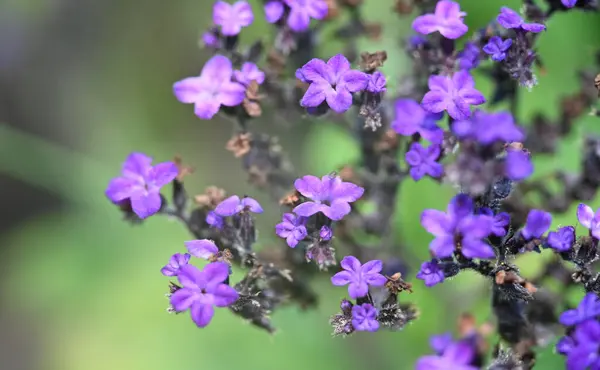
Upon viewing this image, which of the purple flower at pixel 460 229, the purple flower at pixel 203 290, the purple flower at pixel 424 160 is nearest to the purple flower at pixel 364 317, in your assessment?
the purple flower at pixel 460 229

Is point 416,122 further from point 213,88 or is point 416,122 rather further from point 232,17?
point 232,17

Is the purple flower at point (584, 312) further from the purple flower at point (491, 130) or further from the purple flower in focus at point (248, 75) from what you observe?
the purple flower in focus at point (248, 75)

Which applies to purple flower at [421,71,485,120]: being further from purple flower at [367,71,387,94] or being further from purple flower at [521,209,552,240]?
purple flower at [521,209,552,240]

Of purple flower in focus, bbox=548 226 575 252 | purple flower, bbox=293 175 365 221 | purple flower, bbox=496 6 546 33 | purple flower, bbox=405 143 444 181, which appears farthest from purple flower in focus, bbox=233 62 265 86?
purple flower in focus, bbox=548 226 575 252

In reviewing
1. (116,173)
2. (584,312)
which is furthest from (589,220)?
(116,173)

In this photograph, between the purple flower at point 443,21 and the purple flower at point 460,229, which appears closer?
the purple flower at point 460,229
